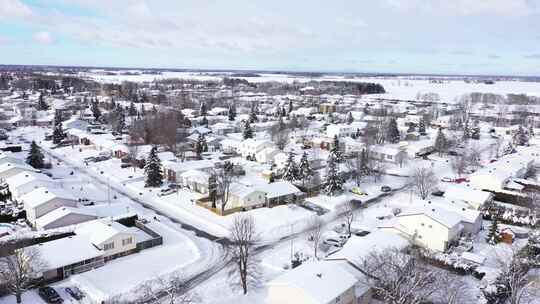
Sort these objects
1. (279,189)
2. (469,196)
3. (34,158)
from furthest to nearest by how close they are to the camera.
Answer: (34,158) → (279,189) → (469,196)

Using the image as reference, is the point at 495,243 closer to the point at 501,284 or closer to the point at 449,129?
the point at 501,284

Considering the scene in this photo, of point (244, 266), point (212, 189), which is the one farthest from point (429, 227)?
point (212, 189)

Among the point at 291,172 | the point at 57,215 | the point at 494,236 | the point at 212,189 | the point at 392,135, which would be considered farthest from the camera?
the point at 392,135

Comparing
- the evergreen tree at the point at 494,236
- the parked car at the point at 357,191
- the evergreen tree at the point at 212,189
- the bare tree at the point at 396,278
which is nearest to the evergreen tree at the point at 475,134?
the parked car at the point at 357,191

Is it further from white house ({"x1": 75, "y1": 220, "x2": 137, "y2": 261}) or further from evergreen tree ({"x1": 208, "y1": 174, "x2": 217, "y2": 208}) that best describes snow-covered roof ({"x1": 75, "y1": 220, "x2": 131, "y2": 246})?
evergreen tree ({"x1": 208, "y1": 174, "x2": 217, "y2": 208})

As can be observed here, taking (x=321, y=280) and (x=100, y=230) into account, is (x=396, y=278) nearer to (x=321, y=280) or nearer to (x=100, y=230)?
(x=321, y=280)

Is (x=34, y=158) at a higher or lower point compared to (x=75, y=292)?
higher

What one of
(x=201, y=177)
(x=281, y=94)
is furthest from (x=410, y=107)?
(x=201, y=177)

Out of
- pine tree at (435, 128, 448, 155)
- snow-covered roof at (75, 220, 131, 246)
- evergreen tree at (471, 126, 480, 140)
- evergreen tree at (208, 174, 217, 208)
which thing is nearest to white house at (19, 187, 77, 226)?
snow-covered roof at (75, 220, 131, 246)

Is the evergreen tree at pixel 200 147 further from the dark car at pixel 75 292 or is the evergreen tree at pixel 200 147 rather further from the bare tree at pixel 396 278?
the bare tree at pixel 396 278
